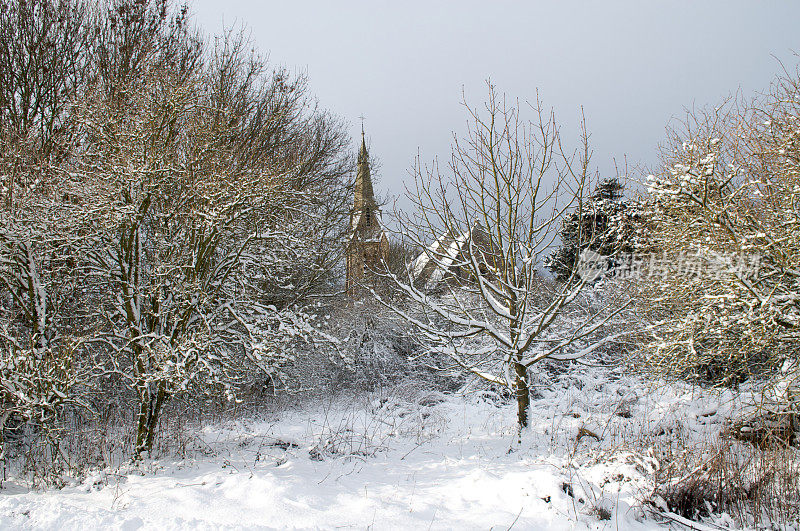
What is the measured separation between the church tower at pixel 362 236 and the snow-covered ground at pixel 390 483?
20.0 feet

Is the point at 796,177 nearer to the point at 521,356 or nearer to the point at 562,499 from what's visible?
the point at 521,356

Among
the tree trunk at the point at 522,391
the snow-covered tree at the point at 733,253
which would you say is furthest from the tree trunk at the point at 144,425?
the snow-covered tree at the point at 733,253

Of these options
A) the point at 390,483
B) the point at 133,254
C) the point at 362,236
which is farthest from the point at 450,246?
the point at 362,236

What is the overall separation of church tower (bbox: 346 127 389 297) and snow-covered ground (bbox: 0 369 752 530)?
240 inches

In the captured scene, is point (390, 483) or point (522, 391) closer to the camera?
point (390, 483)

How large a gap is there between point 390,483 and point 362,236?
920cm

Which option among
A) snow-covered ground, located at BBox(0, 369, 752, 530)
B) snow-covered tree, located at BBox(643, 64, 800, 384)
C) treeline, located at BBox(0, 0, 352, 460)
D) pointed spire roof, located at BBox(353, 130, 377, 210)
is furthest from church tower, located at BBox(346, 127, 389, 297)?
snow-covered tree, located at BBox(643, 64, 800, 384)

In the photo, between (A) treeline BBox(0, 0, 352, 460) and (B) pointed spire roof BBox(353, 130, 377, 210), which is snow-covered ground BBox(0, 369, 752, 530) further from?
(B) pointed spire roof BBox(353, 130, 377, 210)

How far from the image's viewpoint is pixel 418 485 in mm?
4168

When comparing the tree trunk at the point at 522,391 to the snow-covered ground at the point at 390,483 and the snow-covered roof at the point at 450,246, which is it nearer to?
the snow-covered ground at the point at 390,483

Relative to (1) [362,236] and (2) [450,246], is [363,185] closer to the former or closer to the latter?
(1) [362,236]

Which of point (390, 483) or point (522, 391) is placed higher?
point (522, 391)

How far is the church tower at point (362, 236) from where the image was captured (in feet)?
40.4

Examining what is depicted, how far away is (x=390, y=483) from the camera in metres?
4.23
